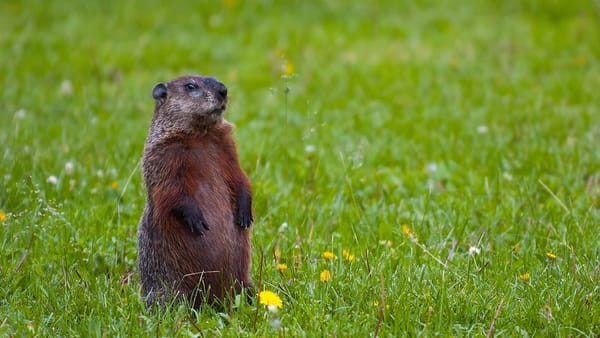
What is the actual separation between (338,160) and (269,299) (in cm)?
253

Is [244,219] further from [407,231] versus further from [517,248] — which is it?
[517,248]

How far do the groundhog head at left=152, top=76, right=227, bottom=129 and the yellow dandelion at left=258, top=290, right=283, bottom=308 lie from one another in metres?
0.87

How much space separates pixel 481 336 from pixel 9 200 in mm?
2793

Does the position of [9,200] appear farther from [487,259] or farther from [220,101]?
[487,259]

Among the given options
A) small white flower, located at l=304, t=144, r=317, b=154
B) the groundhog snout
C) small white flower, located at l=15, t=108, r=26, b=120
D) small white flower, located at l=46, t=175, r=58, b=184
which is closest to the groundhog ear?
the groundhog snout

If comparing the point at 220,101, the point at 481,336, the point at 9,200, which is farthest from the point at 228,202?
the point at 9,200

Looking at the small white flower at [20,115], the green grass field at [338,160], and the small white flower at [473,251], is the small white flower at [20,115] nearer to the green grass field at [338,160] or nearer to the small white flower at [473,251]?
the green grass field at [338,160]

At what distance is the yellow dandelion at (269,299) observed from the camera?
10.9 feet

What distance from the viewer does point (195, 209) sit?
11.4 feet

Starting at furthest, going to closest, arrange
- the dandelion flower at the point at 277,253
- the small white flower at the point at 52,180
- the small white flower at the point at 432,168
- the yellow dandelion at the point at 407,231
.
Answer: the small white flower at the point at 432,168
the small white flower at the point at 52,180
the yellow dandelion at the point at 407,231
the dandelion flower at the point at 277,253

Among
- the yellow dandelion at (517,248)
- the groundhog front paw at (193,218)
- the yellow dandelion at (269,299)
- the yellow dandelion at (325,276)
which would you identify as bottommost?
the yellow dandelion at (517,248)

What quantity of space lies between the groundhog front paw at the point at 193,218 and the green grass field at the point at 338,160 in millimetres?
327

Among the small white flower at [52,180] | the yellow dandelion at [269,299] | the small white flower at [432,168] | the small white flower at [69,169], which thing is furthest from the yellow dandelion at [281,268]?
the small white flower at [432,168]

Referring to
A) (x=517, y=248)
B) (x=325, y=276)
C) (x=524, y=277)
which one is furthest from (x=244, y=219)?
(x=517, y=248)
